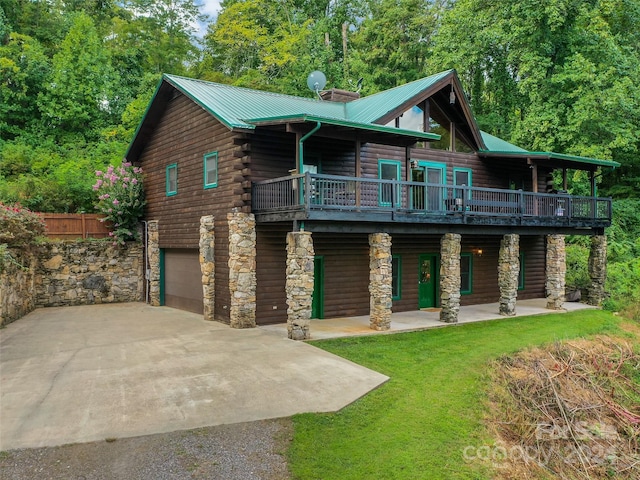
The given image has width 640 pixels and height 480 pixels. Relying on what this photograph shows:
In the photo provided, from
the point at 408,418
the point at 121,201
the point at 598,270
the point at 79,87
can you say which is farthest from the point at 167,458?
the point at 79,87

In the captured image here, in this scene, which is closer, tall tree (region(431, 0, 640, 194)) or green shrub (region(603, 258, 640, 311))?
green shrub (region(603, 258, 640, 311))

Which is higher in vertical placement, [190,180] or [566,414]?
[190,180]

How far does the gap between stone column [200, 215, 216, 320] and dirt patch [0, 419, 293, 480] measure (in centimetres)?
870

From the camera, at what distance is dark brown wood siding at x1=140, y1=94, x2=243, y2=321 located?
1453 cm

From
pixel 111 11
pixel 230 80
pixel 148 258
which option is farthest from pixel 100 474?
pixel 111 11

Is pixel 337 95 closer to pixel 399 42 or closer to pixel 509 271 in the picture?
pixel 509 271

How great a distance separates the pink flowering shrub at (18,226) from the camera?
48.0 ft

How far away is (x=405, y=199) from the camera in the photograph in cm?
1722

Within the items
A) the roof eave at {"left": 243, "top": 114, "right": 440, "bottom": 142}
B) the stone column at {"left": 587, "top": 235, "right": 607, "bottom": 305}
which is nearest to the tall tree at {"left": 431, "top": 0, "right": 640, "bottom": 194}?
the stone column at {"left": 587, "top": 235, "right": 607, "bottom": 305}

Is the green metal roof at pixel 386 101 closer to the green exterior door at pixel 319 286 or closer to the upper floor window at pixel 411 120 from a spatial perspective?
the upper floor window at pixel 411 120

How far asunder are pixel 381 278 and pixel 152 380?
23.2ft

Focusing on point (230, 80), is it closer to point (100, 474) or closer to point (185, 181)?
point (185, 181)

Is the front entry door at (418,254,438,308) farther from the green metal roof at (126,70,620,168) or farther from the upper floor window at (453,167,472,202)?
the green metal roof at (126,70,620,168)

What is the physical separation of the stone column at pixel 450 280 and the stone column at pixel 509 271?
2.44 m
